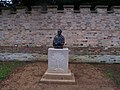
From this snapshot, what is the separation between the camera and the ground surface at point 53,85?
794 centimetres

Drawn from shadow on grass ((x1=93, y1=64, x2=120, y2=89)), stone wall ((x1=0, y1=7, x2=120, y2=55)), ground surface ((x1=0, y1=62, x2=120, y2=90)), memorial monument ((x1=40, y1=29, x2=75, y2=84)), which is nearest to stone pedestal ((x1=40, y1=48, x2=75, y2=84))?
memorial monument ((x1=40, y1=29, x2=75, y2=84))

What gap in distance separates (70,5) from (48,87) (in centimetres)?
529

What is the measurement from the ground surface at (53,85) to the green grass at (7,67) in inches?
8.4

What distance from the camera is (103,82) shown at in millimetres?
8617

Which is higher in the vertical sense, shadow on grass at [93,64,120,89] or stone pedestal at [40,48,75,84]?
stone pedestal at [40,48,75,84]

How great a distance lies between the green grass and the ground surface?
21cm

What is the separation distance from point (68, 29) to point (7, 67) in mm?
3319

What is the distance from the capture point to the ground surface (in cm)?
794

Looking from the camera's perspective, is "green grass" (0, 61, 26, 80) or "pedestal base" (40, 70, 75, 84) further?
"green grass" (0, 61, 26, 80)

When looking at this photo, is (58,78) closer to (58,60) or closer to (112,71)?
(58,60)

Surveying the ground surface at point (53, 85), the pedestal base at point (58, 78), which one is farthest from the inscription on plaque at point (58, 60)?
the ground surface at point (53, 85)

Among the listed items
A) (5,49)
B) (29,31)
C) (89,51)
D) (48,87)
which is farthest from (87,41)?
(48,87)

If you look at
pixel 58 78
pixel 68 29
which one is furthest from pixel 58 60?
pixel 68 29

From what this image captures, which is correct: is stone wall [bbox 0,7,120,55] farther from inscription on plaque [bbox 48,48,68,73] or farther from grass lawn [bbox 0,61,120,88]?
inscription on plaque [bbox 48,48,68,73]
